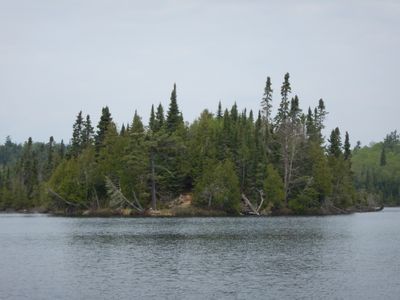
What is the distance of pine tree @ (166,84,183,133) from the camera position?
134 m

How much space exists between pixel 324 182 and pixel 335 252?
72807 mm

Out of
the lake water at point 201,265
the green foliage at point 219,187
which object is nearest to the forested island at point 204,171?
the green foliage at point 219,187

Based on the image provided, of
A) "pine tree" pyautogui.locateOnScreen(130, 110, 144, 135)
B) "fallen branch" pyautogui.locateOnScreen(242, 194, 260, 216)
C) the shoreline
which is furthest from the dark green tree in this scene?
"pine tree" pyautogui.locateOnScreen(130, 110, 144, 135)

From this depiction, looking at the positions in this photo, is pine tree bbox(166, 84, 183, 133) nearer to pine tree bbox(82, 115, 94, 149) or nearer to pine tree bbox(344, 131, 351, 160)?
→ pine tree bbox(82, 115, 94, 149)

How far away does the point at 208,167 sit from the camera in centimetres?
11850

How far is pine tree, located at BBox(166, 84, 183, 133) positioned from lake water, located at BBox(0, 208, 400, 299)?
64.2 m

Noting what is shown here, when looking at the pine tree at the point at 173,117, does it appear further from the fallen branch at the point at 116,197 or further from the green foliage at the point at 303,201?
the green foliage at the point at 303,201

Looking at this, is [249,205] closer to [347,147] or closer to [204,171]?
[204,171]

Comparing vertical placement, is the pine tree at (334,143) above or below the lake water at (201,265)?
above

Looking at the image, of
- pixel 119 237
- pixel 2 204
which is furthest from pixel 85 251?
pixel 2 204

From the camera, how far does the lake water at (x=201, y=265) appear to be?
3284cm

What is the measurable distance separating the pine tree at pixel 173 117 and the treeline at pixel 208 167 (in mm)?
249

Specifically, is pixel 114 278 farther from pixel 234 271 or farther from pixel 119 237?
pixel 119 237

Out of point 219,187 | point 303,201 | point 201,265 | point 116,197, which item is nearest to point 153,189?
point 116,197
